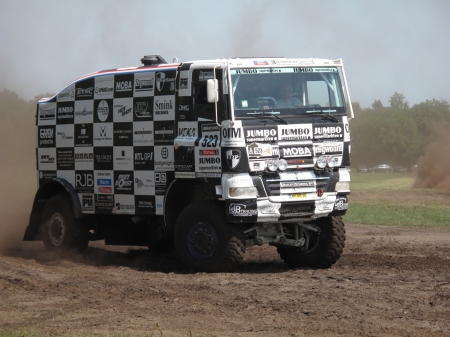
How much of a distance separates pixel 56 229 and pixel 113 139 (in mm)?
2173

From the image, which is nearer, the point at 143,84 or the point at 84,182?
the point at 143,84

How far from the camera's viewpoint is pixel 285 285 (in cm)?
863

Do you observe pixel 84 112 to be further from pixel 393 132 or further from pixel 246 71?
pixel 393 132

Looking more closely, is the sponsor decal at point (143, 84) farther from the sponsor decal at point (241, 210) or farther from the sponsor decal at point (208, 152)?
the sponsor decal at point (241, 210)

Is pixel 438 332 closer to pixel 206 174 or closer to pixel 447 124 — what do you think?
pixel 206 174

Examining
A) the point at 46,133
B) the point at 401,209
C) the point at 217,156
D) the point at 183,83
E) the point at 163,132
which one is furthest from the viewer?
the point at 401,209

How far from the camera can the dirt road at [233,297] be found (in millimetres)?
6602

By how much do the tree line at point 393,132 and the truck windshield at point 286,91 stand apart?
66.4m

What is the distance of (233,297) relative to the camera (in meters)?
7.95

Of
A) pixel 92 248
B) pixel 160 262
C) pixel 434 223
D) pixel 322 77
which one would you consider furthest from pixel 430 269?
pixel 434 223

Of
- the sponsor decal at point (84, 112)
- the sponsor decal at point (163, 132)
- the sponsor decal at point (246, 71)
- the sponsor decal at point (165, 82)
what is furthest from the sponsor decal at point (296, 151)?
the sponsor decal at point (84, 112)

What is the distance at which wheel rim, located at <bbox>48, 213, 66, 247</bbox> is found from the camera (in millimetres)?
12000

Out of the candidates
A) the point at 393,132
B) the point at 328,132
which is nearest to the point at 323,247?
the point at 328,132

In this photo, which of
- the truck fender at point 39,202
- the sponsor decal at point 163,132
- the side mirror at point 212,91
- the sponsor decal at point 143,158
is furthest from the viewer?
the truck fender at point 39,202
